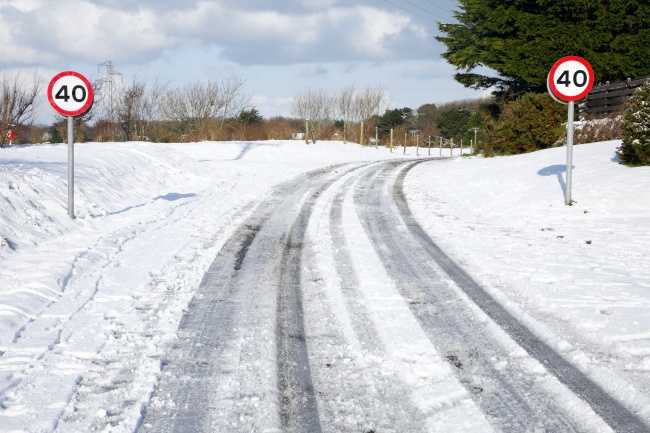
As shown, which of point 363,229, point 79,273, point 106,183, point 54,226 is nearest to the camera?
point 79,273

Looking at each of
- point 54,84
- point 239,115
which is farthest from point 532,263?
point 239,115

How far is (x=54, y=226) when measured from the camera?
8266mm

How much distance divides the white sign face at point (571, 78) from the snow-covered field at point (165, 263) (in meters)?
2.07

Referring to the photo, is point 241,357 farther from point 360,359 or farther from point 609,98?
point 609,98

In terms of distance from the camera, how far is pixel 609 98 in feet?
75.7

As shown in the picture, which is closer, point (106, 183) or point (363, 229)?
point (363, 229)

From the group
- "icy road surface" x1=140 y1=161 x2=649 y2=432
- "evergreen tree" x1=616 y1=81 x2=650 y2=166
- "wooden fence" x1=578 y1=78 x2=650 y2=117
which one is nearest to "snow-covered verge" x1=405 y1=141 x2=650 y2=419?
"icy road surface" x1=140 y1=161 x2=649 y2=432

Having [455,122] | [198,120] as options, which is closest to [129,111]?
[198,120]

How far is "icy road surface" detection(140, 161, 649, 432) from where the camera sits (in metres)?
3.09

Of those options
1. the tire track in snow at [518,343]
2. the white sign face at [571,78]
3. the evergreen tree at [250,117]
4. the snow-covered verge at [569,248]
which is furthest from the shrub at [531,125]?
the evergreen tree at [250,117]

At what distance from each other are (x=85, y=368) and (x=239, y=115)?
49025mm

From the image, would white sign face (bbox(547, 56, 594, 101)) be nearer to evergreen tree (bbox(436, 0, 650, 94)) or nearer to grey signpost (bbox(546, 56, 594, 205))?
grey signpost (bbox(546, 56, 594, 205))

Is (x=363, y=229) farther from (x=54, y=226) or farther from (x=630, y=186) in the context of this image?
(x=630, y=186)

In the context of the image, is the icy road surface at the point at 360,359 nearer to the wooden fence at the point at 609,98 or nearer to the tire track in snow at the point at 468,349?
the tire track in snow at the point at 468,349
